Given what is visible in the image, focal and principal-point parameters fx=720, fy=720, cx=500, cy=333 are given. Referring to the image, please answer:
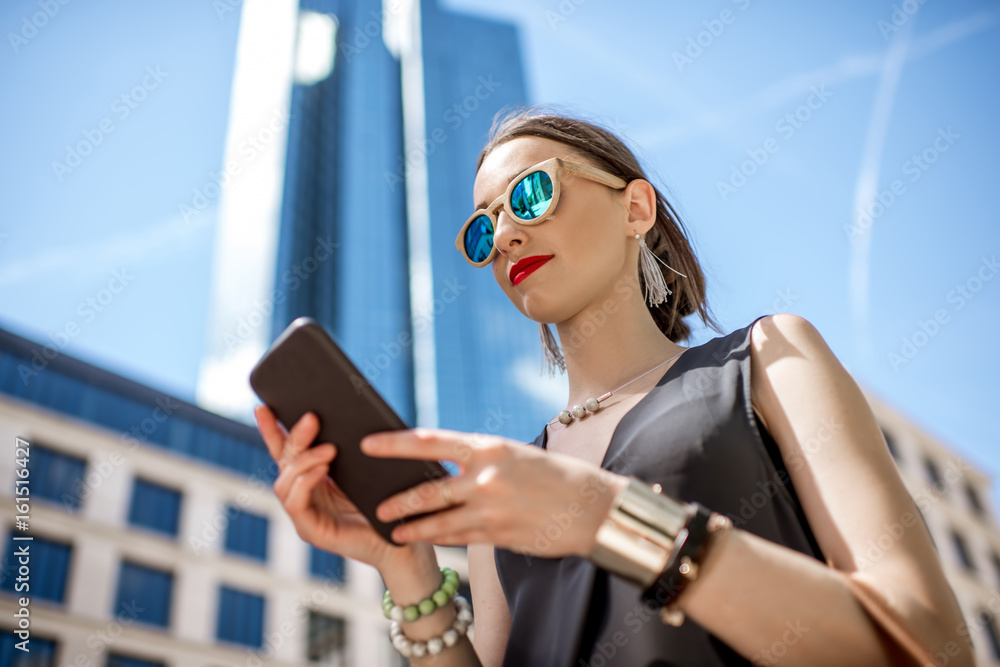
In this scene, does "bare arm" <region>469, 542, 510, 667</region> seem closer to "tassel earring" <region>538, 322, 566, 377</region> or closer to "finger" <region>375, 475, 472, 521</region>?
"finger" <region>375, 475, 472, 521</region>

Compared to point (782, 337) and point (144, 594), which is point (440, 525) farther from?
point (144, 594)

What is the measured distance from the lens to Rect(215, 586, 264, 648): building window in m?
25.8

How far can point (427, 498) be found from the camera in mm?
1339

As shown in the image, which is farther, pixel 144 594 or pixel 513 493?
pixel 144 594

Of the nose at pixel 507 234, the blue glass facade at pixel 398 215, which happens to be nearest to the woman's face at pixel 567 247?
the nose at pixel 507 234

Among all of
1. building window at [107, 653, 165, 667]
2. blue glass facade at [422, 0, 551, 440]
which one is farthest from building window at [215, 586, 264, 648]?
blue glass facade at [422, 0, 551, 440]

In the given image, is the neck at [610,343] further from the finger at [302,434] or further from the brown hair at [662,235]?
the finger at [302,434]

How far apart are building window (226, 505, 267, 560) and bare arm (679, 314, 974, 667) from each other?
29402 mm

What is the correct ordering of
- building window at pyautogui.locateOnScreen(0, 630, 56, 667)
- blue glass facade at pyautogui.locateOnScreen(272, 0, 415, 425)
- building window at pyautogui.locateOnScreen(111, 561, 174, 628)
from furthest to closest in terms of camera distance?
blue glass facade at pyautogui.locateOnScreen(272, 0, 415, 425), building window at pyautogui.locateOnScreen(111, 561, 174, 628), building window at pyautogui.locateOnScreen(0, 630, 56, 667)

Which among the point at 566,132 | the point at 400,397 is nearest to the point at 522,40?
the point at 400,397

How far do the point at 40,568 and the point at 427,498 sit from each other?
2690 cm

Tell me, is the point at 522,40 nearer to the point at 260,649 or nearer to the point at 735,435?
the point at 260,649

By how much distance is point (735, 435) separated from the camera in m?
1.64
